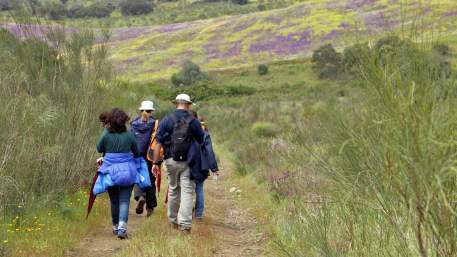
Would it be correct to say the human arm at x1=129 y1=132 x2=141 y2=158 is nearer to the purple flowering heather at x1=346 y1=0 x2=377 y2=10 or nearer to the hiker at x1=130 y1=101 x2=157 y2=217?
the hiker at x1=130 y1=101 x2=157 y2=217

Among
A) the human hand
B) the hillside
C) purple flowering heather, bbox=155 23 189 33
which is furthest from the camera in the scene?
purple flowering heather, bbox=155 23 189 33

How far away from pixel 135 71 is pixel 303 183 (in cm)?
4603

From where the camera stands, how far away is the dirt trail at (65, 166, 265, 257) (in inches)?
278

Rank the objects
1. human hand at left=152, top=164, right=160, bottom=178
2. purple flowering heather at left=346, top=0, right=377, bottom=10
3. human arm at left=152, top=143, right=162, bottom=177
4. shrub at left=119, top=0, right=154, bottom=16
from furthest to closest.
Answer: shrub at left=119, top=0, right=154, bottom=16, purple flowering heather at left=346, top=0, right=377, bottom=10, human hand at left=152, top=164, right=160, bottom=178, human arm at left=152, top=143, right=162, bottom=177

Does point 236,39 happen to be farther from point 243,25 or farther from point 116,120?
point 116,120

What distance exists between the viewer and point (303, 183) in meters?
8.84

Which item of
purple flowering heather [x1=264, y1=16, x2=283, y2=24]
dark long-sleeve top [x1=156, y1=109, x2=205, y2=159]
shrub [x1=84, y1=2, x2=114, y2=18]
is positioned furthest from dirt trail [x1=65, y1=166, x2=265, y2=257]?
shrub [x1=84, y1=2, x2=114, y2=18]

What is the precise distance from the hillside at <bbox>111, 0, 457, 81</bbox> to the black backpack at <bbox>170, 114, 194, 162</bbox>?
4049 centimetres

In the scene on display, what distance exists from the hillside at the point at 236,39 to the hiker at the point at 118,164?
133 ft

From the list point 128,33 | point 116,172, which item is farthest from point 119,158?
point 128,33

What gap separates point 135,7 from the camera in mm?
97562

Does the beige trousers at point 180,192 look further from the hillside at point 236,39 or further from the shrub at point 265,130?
the hillside at point 236,39

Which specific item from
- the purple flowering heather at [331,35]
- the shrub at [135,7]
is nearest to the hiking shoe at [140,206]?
the purple flowering heather at [331,35]

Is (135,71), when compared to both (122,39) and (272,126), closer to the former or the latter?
(122,39)
